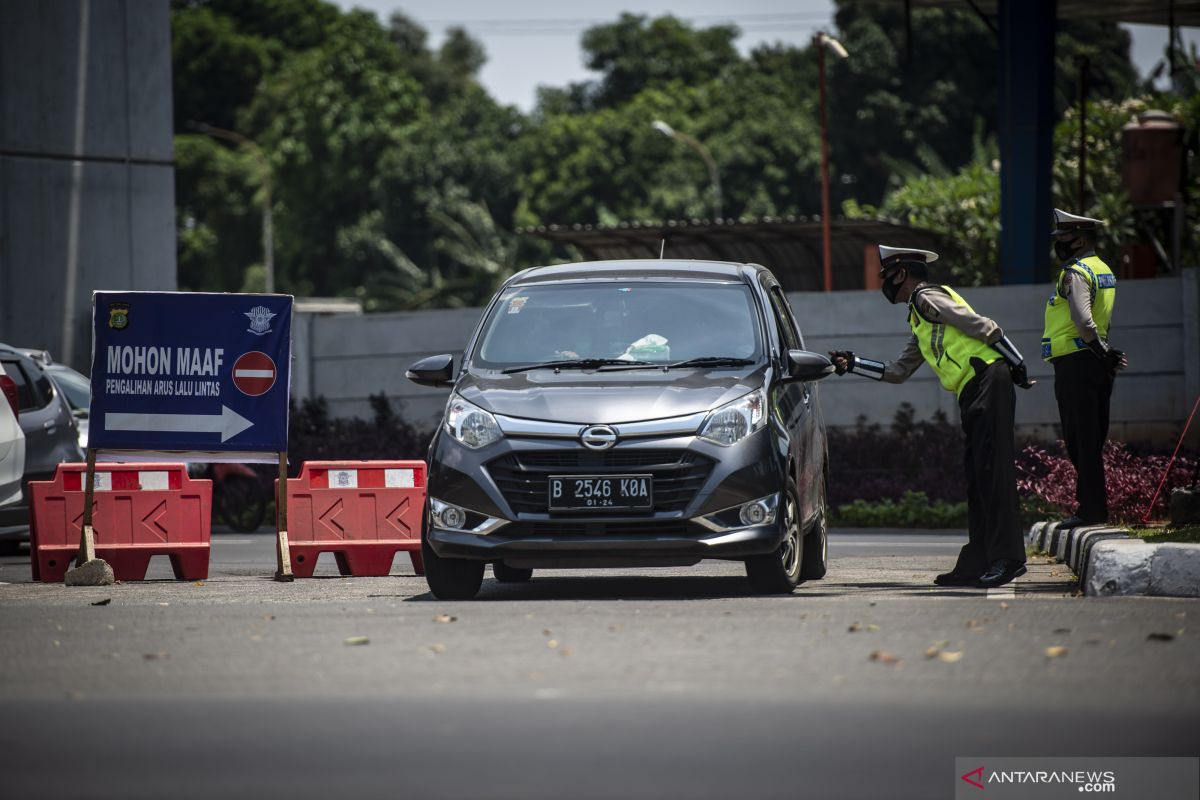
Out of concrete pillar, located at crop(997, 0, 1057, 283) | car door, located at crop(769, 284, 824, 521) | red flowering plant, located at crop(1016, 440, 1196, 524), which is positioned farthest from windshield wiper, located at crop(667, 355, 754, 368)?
concrete pillar, located at crop(997, 0, 1057, 283)

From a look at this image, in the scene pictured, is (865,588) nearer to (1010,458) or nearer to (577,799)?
(1010,458)

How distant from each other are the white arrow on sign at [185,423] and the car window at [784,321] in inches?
137

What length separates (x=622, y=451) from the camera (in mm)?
9664

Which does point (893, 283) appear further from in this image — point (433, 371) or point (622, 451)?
point (433, 371)

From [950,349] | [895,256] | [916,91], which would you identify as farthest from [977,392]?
[916,91]

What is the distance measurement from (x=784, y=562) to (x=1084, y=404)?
6.94ft

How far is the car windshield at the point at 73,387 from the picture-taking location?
57.7 feet

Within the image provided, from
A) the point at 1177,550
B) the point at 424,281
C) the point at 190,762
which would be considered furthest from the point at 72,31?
the point at 424,281

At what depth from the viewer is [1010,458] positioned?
10453 millimetres

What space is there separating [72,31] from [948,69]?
38.4m

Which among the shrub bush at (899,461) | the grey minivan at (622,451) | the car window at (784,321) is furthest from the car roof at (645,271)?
the shrub bush at (899,461)

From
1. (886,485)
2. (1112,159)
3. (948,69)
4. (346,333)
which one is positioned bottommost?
(886,485)

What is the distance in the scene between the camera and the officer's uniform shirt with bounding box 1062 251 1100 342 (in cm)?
1080

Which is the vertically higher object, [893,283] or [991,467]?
[893,283]
